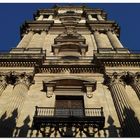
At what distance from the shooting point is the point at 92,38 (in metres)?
30.7

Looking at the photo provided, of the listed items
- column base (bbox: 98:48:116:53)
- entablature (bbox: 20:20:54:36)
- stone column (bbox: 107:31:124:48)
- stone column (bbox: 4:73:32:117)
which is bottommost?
stone column (bbox: 4:73:32:117)

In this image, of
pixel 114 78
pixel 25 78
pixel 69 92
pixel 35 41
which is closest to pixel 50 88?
pixel 69 92

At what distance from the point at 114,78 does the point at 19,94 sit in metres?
5.59

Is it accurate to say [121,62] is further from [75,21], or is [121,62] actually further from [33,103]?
[75,21]

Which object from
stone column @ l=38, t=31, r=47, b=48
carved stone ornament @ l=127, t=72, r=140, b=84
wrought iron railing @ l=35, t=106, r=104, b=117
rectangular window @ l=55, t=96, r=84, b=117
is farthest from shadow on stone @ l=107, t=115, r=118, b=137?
stone column @ l=38, t=31, r=47, b=48

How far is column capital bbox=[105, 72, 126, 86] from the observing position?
63.8ft

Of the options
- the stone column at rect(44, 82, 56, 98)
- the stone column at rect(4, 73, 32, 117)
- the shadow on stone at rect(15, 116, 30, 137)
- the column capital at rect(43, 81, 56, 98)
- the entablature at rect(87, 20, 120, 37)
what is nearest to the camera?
the shadow on stone at rect(15, 116, 30, 137)

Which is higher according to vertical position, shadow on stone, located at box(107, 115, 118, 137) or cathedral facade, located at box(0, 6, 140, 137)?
cathedral facade, located at box(0, 6, 140, 137)

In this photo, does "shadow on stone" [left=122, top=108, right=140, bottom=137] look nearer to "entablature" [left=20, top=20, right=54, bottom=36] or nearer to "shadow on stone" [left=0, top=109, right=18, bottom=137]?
"shadow on stone" [left=0, top=109, right=18, bottom=137]

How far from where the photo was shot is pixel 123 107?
16406 millimetres

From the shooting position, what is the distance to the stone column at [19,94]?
16388mm

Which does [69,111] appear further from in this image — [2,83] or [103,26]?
[103,26]

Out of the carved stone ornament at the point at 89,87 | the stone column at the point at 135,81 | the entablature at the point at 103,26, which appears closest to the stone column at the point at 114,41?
the entablature at the point at 103,26

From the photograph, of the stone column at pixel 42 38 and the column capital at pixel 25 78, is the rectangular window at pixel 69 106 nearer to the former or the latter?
the column capital at pixel 25 78
